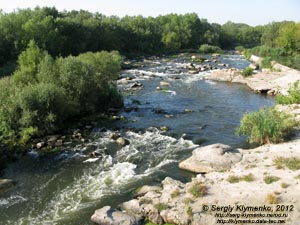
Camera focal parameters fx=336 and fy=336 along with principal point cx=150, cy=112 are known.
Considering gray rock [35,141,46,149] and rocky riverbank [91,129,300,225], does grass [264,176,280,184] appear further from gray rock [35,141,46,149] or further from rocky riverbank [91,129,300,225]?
gray rock [35,141,46,149]

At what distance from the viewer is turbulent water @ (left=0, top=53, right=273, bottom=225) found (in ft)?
76.2

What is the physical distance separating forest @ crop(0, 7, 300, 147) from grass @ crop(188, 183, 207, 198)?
18858mm

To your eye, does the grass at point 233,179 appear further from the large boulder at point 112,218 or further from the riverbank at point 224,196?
the large boulder at point 112,218

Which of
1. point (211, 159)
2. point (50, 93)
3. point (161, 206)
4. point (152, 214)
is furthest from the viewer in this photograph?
point (50, 93)

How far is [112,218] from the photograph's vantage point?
2056 centimetres

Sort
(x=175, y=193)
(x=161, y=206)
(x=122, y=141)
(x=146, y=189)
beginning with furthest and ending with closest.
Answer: (x=122, y=141) < (x=146, y=189) < (x=175, y=193) < (x=161, y=206)

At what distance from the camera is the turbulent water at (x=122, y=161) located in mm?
23219

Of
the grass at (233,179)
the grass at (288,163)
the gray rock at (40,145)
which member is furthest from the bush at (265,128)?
the gray rock at (40,145)

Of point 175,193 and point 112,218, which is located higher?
point 175,193

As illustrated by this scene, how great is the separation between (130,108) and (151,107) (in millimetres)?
3033

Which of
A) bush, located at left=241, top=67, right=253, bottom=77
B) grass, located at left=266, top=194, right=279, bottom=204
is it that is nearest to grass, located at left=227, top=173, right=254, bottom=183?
grass, located at left=266, top=194, right=279, bottom=204

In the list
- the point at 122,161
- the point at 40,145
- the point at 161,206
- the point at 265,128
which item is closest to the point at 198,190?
the point at 161,206

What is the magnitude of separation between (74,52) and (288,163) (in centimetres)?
7757

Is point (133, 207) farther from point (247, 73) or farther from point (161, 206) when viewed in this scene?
point (247, 73)
